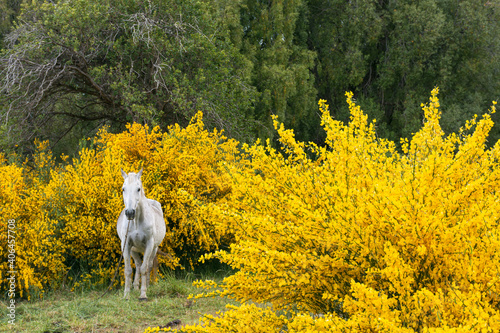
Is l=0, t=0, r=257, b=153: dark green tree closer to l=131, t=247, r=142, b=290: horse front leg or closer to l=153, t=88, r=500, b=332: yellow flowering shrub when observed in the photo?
l=131, t=247, r=142, b=290: horse front leg

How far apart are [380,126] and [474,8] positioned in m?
5.41

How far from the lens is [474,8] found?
1734cm

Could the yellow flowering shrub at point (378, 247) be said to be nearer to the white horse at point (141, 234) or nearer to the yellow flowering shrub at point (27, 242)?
the white horse at point (141, 234)

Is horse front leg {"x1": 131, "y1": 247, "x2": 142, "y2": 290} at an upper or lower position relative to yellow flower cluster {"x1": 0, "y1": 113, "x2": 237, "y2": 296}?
lower

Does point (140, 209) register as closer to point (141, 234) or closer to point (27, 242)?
point (141, 234)

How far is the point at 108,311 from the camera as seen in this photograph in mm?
5355

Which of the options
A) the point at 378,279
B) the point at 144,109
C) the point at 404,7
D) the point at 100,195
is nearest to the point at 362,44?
the point at 404,7

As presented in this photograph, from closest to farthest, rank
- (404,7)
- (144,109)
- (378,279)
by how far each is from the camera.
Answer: (378,279), (144,109), (404,7)

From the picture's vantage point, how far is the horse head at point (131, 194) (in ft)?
17.7

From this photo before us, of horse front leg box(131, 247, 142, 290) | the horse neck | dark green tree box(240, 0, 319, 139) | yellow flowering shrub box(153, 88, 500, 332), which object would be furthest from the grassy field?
dark green tree box(240, 0, 319, 139)

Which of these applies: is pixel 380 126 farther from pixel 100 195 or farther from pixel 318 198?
pixel 318 198

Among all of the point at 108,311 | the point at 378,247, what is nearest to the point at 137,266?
the point at 108,311

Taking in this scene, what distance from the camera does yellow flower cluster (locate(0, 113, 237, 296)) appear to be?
6.28 m

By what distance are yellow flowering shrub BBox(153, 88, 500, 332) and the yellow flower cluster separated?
2777mm
